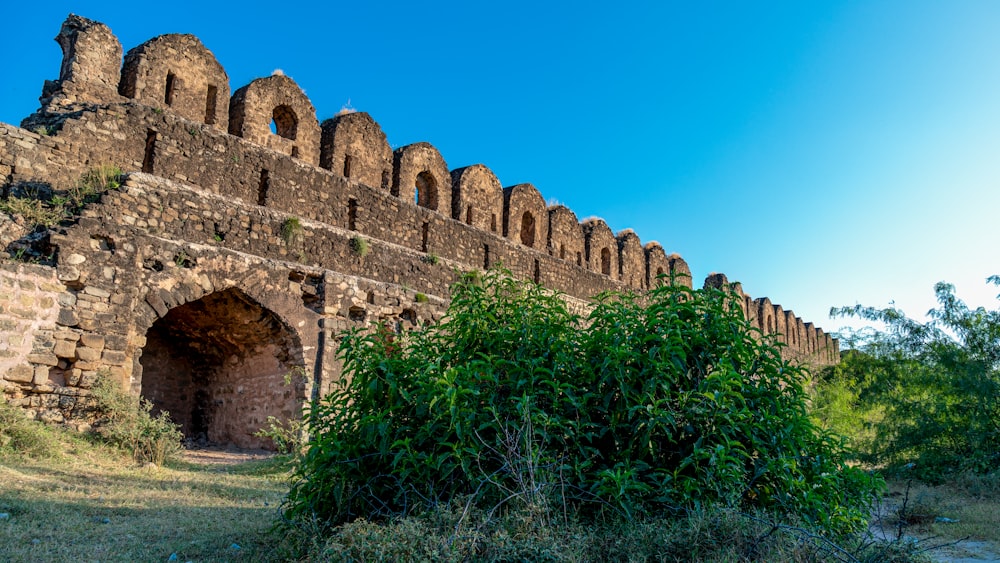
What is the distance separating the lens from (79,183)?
8.04 m

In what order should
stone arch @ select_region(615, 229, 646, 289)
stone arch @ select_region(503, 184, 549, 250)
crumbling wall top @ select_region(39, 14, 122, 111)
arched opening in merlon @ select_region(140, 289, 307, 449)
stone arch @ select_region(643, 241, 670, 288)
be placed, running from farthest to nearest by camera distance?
stone arch @ select_region(643, 241, 670, 288)
stone arch @ select_region(615, 229, 646, 289)
stone arch @ select_region(503, 184, 549, 250)
arched opening in merlon @ select_region(140, 289, 307, 449)
crumbling wall top @ select_region(39, 14, 122, 111)

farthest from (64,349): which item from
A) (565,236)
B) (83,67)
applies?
(565,236)

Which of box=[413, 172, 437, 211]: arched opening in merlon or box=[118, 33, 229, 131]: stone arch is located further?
box=[413, 172, 437, 211]: arched opening in merlon

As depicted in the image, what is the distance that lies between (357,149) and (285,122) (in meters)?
1.16

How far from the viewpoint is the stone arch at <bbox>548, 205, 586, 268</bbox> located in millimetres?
14602

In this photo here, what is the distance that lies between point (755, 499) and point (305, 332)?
688cm

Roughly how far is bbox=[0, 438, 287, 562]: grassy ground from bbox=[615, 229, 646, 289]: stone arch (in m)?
10.9

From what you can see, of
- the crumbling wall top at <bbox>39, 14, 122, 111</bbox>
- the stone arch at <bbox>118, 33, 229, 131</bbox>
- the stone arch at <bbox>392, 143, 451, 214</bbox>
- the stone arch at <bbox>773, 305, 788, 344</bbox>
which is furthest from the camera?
the stone arch at <bbox>773, 305, 788, 344</bbox>

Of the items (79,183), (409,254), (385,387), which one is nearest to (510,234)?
(409,254)

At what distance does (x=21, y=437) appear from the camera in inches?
255

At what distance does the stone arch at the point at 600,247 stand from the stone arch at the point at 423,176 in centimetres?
439

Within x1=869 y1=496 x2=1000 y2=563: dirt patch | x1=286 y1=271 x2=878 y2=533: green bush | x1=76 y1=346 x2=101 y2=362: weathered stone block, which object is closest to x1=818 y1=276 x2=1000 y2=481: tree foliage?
x1=869 y1=496 x2=1000 y2=563: dirt patch

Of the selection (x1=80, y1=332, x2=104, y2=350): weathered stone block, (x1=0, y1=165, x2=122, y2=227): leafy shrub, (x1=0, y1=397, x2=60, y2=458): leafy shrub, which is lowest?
(x1=0, y1=397, x2=60, y2=458): leafy shrub

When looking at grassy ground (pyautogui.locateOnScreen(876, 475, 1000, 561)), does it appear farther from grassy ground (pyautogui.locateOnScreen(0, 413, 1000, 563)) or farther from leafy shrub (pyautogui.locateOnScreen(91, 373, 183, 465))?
leafy shrub (pyautogui.locateOnScreen(91, 373, 183, 465))
